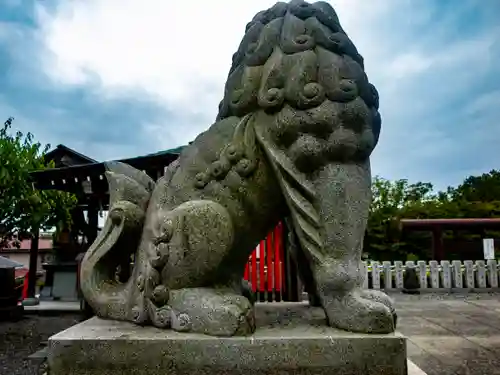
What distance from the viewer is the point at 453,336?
5297 mm

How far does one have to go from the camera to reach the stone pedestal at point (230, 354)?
141 cm

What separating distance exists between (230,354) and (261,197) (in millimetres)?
571

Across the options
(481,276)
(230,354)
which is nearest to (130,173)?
(230,354)

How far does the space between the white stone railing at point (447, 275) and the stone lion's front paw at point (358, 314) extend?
10.8m

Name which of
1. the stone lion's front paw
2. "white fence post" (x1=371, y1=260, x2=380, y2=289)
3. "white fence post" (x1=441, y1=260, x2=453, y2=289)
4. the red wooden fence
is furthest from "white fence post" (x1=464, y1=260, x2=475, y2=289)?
the stone lion's front paw

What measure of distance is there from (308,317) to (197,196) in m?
0.66

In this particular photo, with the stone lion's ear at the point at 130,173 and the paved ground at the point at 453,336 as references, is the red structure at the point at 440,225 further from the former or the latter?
the stone lion's ear at the point at 130,173

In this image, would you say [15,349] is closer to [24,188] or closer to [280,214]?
[24,188]

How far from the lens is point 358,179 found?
1634 mm

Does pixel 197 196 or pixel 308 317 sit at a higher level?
pixel 197 196

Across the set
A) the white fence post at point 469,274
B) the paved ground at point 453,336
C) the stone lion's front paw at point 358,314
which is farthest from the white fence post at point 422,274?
the stone lion's front paw at point 358,314

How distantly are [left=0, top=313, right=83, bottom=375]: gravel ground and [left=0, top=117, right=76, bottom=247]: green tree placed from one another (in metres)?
1.47

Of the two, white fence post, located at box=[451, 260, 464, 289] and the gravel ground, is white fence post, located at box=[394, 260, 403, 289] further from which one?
the gravel ground

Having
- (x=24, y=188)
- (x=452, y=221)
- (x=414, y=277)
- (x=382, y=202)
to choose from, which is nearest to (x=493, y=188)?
(x=382, y=202)
